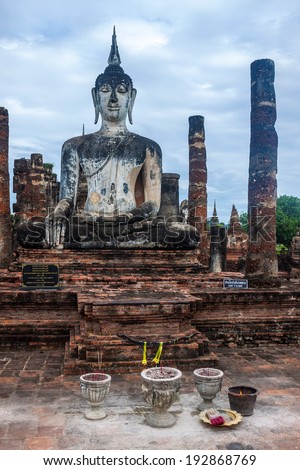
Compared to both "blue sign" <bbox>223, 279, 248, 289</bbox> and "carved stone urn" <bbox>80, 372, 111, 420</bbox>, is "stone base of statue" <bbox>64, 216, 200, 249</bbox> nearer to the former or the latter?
"blue sign" <bbox>223, 279, 248, 289</bbox>

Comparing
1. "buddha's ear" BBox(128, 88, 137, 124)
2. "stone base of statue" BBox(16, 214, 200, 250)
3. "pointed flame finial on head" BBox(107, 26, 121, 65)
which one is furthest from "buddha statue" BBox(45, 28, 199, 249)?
"stone base of statue" BBox(16, 214, 200, 250)

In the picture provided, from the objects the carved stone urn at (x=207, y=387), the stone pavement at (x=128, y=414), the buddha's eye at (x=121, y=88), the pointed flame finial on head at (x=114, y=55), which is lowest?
the stone pavement at (x=128, y=414)

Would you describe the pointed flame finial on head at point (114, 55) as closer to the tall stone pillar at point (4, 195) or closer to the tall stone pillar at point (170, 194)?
the tall stone pillar at point (170, 194)

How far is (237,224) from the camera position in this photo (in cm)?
2498

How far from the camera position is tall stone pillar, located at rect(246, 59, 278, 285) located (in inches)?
397

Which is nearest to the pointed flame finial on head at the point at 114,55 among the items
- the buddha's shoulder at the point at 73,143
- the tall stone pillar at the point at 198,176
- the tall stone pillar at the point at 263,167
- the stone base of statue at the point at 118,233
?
the buddha's shoulder at the point at 73,143

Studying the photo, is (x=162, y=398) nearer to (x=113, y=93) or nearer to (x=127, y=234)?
A: (x=127, y=234)

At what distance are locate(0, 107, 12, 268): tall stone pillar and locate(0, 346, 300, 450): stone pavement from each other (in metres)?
11.4

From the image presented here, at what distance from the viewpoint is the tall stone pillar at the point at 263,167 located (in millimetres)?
10086

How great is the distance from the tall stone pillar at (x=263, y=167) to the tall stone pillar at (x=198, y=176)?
8570 mm

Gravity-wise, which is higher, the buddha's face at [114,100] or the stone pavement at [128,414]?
the buddha's face at [114,100]

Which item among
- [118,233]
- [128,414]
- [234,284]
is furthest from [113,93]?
[128,414]

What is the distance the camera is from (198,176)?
19.1 metres
